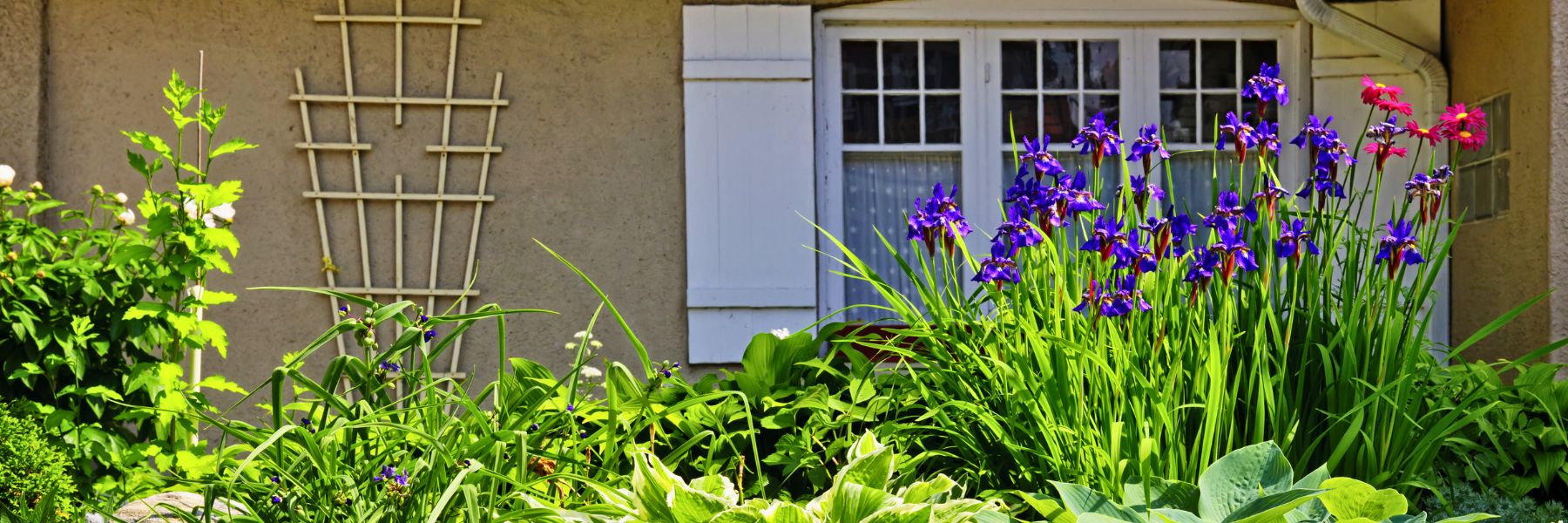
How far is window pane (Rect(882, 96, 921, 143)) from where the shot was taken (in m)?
4.35

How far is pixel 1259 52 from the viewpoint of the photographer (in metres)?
4.40

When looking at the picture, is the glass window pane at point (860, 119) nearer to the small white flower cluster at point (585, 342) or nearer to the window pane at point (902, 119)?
the window pane at point (902, 119)

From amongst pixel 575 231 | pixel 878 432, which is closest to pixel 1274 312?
pixel 878 432

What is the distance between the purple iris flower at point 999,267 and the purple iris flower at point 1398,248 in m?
0.59

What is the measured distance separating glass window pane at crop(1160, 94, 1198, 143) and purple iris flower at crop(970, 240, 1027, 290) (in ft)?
9.04

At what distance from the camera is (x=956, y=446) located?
1.95 meters

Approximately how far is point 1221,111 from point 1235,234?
2.87 metres

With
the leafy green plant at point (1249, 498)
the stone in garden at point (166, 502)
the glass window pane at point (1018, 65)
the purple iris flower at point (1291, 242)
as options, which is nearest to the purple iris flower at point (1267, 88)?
the purple iris flower at point (1291, 242)

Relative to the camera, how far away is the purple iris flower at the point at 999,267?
6.08 feet

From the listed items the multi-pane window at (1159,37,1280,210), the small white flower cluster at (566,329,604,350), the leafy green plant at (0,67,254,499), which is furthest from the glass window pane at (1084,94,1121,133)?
the leafy green plant at (0,67,254,499)

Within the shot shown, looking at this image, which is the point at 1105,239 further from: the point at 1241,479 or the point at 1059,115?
the point at 1059,115

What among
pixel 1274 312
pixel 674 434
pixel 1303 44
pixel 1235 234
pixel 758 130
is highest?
pixel 1303 44

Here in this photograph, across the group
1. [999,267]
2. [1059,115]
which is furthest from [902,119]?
[999,267]

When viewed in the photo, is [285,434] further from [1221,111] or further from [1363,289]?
[1221,111]
